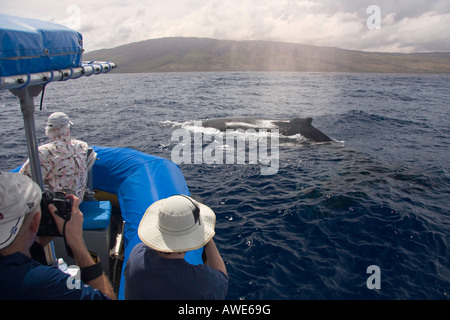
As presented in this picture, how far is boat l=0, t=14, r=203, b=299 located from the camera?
108 inches

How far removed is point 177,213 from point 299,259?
13.9ft

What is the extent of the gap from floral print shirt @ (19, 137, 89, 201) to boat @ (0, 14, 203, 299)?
459mm

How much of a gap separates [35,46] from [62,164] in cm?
267

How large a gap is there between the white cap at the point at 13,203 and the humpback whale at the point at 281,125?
14522 mm

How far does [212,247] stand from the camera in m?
3.45

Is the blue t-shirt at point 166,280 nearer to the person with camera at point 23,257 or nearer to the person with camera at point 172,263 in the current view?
Result: the person with camera at point 172,263

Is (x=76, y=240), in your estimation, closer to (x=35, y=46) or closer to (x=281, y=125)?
(x=35, y=46)

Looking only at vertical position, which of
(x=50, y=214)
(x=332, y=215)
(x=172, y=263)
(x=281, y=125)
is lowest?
(x=332, y=215)

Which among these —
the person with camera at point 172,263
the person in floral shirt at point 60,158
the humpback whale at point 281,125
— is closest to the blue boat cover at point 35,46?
the person with camera at point 172,263

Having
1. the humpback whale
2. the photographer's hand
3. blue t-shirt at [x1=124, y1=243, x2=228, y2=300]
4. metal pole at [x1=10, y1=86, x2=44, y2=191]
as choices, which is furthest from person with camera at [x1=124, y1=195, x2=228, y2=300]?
the humpback whale

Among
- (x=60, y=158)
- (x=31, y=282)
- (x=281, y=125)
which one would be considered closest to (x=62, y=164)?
(x=60, y=158)

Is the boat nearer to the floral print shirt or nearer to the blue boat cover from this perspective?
the blue boat cover

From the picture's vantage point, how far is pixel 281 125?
57.2 ft
